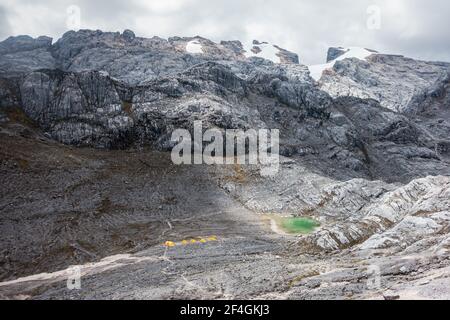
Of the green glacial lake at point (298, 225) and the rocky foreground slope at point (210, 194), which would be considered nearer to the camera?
the rocky foreground slope at point (210, 194)

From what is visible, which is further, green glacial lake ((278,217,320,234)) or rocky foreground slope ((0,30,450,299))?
green glacial lake ((278,217,320,234))

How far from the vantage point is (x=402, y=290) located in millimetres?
31234

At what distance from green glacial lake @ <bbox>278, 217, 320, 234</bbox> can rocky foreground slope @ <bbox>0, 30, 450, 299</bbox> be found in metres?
3.13

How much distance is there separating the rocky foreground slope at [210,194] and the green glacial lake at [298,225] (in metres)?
3.13

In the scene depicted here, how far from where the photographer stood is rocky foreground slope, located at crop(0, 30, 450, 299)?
4319 centimetres

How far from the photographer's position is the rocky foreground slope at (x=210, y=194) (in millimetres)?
43188

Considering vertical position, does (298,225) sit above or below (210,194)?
below

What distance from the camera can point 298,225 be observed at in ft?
274

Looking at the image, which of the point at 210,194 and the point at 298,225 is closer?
the point at 298,225

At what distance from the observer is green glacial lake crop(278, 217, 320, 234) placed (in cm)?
7838

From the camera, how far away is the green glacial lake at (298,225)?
78375 mm

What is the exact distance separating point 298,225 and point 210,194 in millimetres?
25149
